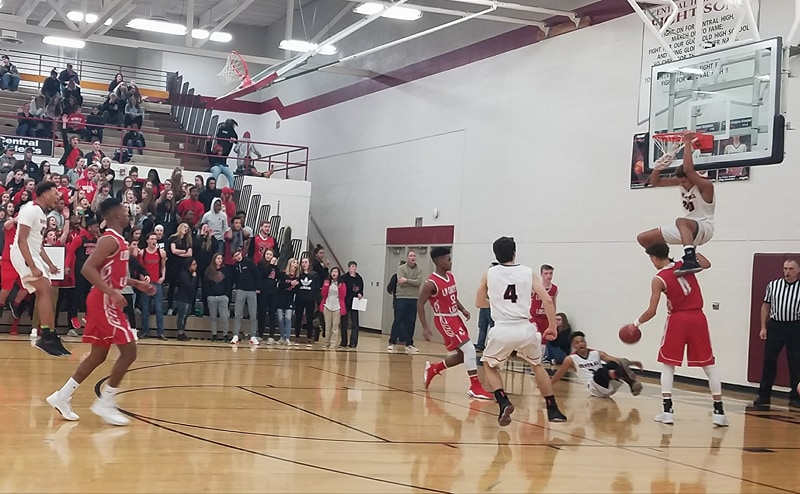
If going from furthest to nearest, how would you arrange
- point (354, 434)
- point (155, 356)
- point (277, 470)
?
point (155, 356) → point (354, 434) → point (277, 470)

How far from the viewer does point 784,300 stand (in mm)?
12516

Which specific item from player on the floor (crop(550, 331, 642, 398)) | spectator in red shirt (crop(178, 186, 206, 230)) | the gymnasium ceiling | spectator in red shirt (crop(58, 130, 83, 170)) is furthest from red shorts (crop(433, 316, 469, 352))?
spectator in red shirt (crop(58, 130, 83, 170))

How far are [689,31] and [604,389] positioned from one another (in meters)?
6.68

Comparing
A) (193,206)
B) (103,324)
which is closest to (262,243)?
(193,206)

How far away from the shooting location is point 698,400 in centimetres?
1281

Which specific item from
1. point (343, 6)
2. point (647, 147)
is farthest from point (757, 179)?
point (343, 6)

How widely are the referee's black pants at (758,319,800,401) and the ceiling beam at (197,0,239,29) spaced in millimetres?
20338

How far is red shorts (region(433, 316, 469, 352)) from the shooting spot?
11086 mm

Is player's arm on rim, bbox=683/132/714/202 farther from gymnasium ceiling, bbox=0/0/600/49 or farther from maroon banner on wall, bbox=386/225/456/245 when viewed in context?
maroon banner on wall, bbox=386/225/456/245

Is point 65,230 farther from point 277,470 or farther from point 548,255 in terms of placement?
point 277,470

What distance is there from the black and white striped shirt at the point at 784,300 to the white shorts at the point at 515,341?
17.0 ft

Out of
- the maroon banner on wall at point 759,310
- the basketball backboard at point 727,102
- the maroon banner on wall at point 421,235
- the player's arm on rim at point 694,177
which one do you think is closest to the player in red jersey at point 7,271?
the player's arm on rim at point 694,177

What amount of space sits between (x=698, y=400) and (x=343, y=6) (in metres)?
17.6

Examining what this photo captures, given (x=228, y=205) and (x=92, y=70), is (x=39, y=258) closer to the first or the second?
(x=228, y=205)
